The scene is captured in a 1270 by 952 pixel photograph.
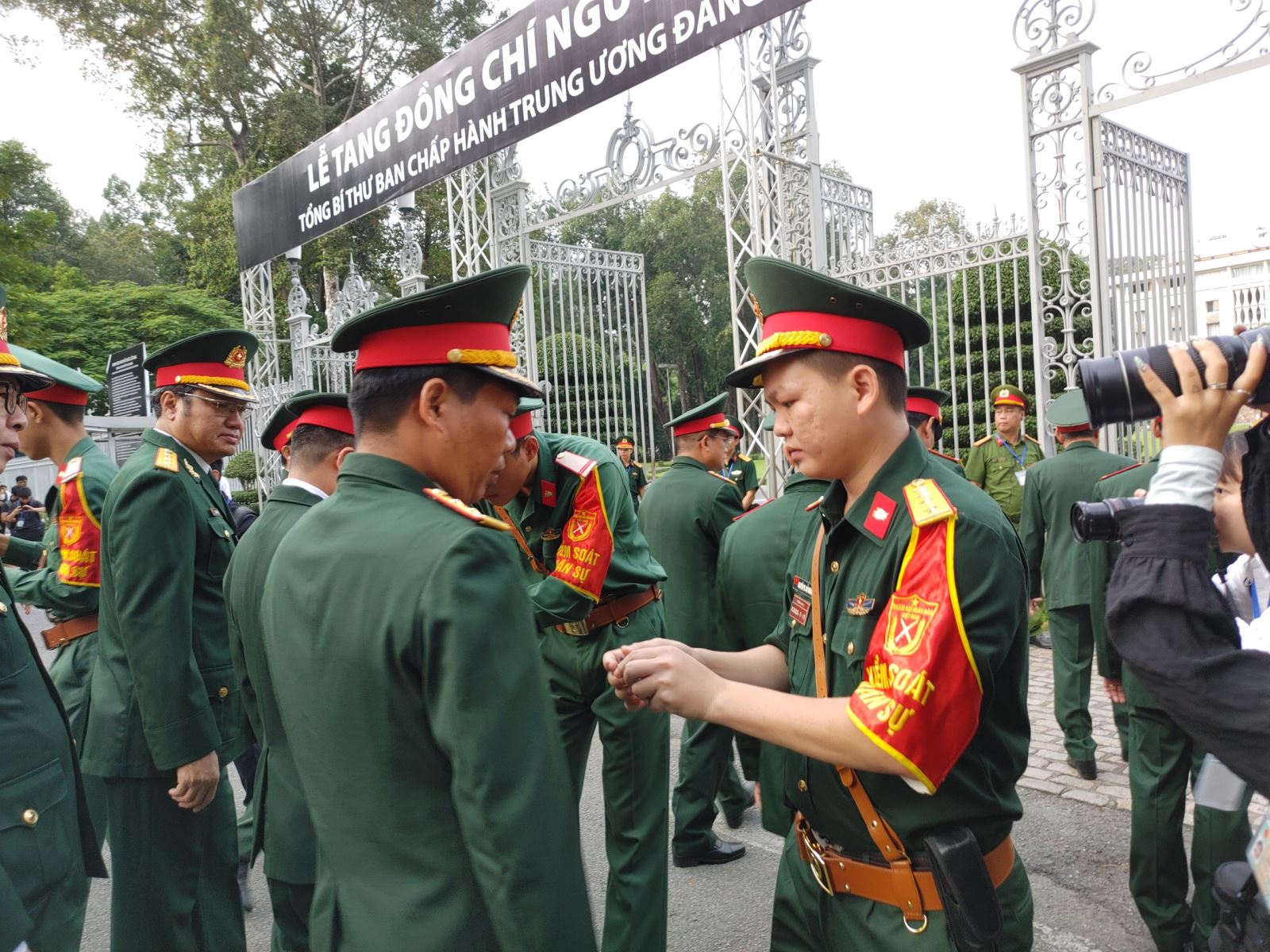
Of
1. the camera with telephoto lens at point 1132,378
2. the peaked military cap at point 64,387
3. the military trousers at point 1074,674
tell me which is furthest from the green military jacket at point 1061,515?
the peaked military cap at point 64,387

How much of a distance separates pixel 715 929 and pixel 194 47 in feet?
87.6

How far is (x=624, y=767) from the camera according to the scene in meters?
3.48

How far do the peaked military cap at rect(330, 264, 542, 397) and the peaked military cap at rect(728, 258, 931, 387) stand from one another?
0.62 meters

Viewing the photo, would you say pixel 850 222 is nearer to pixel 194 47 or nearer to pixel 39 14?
pixel 194 47

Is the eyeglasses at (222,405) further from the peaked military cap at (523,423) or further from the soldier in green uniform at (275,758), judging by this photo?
→ the peaked military cap at (523,423)

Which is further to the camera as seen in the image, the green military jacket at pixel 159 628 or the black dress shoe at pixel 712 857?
the black dress shoe at pixel 712 857

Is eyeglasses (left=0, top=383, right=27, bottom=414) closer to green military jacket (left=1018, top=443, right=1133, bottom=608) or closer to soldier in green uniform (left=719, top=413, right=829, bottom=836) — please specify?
soldier in green uniform (left=719, top=413, right=829, bottom=836)

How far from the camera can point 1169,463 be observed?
1326 mm

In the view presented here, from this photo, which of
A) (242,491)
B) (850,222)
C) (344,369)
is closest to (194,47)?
(242,491)

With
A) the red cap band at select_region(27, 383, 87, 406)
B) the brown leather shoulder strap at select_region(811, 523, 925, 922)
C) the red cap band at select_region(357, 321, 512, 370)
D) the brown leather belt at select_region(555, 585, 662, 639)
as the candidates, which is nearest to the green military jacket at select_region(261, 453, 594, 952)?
the red cap band at select_region(357, 321, 512, 370)

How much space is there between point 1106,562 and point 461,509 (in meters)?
3.87

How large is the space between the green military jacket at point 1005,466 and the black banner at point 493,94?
12.9ft

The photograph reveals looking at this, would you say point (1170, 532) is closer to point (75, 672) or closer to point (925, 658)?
point (925, 658)

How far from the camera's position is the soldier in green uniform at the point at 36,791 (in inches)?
88.0
